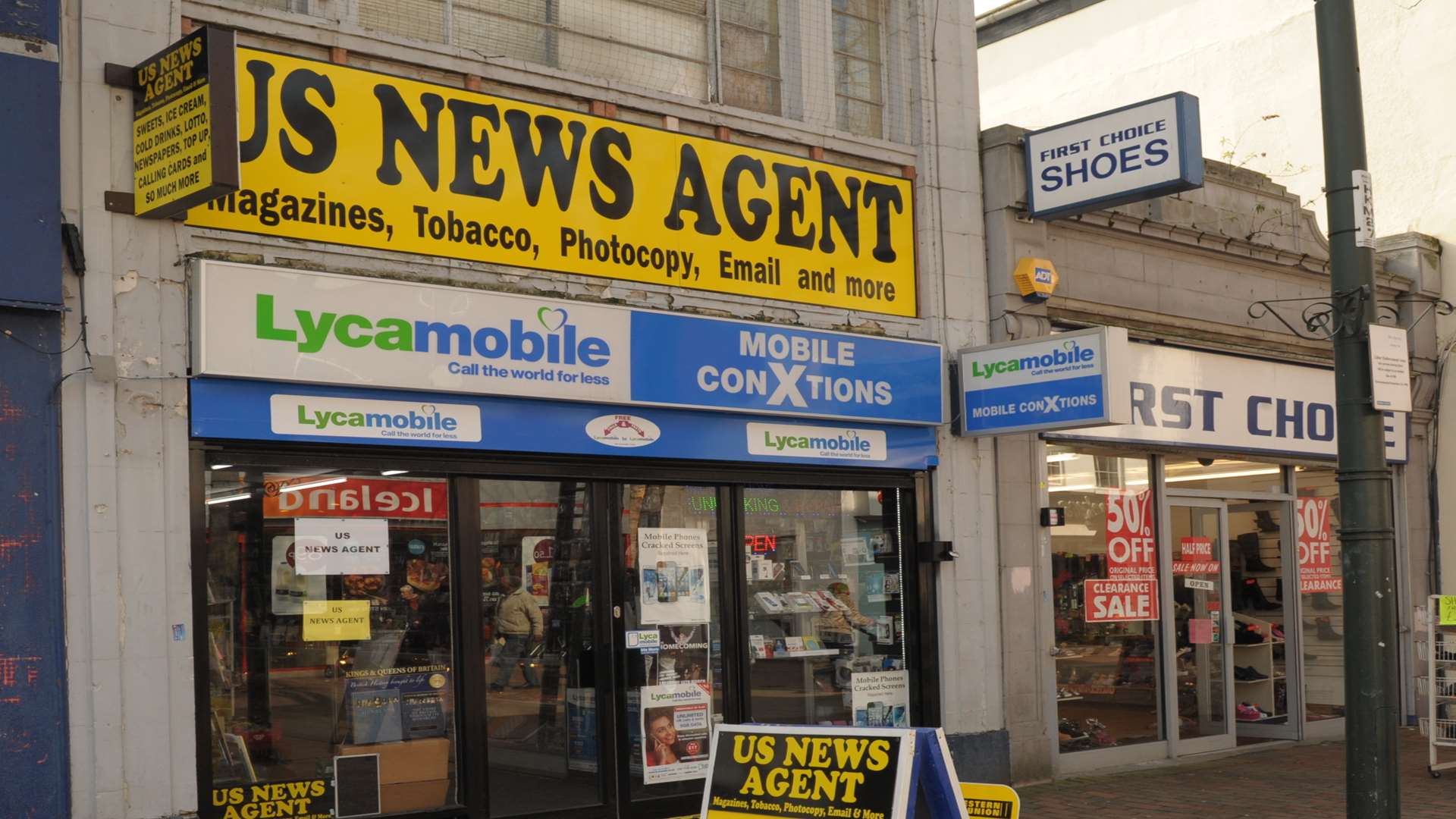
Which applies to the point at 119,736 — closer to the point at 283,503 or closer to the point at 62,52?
the point at 283,503

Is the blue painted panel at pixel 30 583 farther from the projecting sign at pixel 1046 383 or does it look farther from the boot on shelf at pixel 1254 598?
the boot on shelf at pixel 1254 598

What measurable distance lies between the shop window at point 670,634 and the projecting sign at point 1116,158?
152 inches

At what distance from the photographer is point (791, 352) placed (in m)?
10.8

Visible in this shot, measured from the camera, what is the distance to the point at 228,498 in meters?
8.31

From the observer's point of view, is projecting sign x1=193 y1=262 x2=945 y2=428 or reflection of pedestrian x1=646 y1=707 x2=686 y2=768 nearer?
projecting sign x1=193 y1=262 x2=945 y2=428

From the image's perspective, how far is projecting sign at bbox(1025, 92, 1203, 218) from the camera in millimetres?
11031

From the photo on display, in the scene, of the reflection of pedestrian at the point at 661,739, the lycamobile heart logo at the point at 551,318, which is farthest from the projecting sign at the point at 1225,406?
the lycamobile heart logo at the point at 551,318

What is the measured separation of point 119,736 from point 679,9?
6426 mm

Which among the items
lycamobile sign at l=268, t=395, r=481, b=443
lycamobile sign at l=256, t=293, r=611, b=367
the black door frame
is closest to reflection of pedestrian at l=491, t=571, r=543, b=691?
the black door frame

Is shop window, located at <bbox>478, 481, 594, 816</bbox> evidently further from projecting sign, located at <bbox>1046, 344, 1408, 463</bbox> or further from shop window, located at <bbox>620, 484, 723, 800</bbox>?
projecting sign, located at <bbox>1046, 344, 1408, 463</bbox>

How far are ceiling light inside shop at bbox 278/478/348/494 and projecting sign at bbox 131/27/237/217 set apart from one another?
1670mm

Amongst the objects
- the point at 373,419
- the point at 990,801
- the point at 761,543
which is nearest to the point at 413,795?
the point at 373,419

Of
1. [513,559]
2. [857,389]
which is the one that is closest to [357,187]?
[513,559]

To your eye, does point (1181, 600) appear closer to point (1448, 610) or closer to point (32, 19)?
point (1448, 610)
